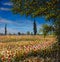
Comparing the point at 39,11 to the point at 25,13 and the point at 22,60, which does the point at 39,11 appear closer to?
the point at 25,13

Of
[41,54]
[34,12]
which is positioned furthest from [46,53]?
[34,12]

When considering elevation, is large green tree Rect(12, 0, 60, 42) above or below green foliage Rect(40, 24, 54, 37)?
above

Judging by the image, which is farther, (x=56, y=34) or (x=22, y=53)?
(x=22, y=53)

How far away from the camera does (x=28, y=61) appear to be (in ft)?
67.8

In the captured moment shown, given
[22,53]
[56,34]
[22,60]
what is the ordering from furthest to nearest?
[22,53], [22,60], [56,34]

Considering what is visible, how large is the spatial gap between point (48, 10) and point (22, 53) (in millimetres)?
4947

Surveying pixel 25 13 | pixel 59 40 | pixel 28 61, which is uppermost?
pixel 25 13

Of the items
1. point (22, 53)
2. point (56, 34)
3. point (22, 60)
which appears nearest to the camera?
point (56, 34)

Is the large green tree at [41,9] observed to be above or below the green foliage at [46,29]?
above

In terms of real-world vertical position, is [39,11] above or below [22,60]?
above

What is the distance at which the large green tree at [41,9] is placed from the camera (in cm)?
1941

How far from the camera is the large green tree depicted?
19.4m

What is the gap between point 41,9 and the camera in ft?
65.2

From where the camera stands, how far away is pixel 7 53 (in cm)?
2444
